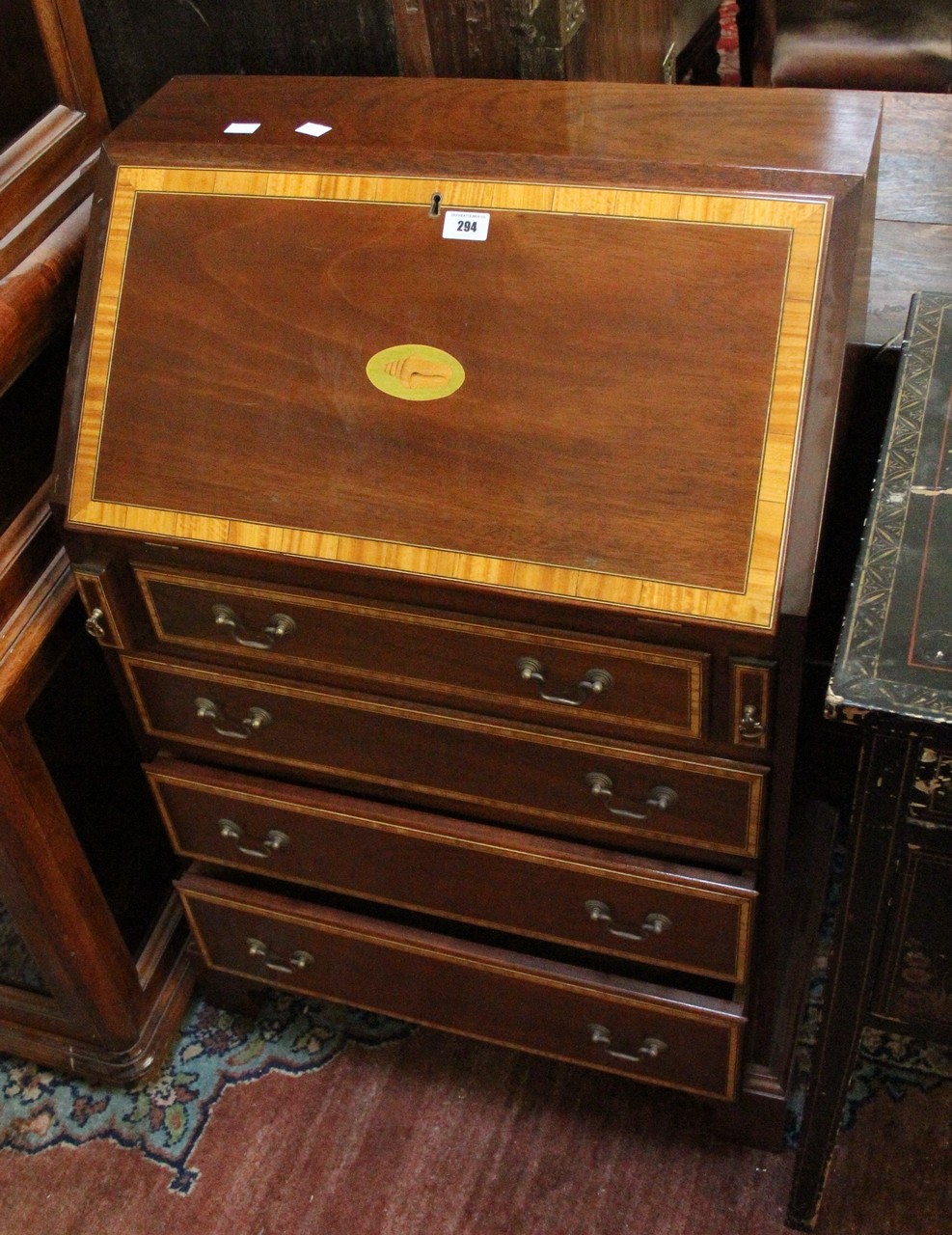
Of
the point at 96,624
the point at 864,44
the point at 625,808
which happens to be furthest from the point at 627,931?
the point at 864,44

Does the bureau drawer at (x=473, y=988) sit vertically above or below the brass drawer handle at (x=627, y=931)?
below

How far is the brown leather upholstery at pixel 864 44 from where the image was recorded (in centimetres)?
271

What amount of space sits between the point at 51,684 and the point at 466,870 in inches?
19.8

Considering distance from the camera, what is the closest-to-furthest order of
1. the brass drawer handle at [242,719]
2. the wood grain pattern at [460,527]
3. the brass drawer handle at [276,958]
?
the wood grain pattern at [460,527] < the brass drawer handle at [242,719] < the brass drawer handle at [276,958]

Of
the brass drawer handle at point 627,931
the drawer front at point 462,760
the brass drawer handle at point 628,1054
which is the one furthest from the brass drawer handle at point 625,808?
the brass drawer handle at point 628,1054

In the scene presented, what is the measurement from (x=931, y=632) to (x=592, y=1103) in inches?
35.9

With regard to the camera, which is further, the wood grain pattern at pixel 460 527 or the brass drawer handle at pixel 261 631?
the brass drawer handle at pixel 261 631

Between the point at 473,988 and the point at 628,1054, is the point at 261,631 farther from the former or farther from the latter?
the point at 628,1054

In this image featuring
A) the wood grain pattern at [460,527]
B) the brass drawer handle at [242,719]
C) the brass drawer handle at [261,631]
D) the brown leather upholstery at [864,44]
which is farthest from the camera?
the brown leather upholstery at [864,44]

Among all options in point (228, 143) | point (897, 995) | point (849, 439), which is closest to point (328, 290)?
point (228, 143)

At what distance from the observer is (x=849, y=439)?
64.0 inches

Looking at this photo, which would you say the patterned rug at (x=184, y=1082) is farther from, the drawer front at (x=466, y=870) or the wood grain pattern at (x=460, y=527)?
the wood grain pattern at (x=460, y=527)

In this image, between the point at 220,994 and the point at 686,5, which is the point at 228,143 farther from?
the point at 686,5

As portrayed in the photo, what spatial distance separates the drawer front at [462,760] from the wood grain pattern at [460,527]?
0.63 feet
